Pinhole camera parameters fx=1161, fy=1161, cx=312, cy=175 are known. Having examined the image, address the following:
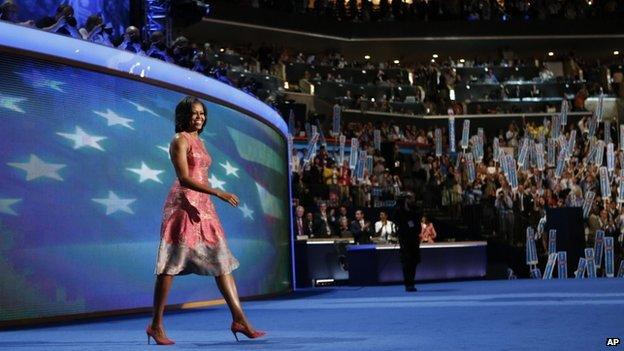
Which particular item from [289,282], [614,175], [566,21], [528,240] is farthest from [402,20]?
[289,282]

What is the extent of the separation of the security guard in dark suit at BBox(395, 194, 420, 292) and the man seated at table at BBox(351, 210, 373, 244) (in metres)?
4.83

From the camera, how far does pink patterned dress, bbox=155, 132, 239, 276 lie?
777 cm

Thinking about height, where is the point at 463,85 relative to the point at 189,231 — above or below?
above

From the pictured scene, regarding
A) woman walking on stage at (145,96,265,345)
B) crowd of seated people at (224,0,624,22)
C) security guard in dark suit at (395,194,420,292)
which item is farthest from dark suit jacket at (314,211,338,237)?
crowd of seated people at (224,0,624,22)

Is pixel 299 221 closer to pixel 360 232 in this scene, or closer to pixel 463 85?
pixel 360 232

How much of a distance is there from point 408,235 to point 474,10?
103ft

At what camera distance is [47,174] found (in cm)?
1095

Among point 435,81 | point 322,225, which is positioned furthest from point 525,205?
point 435,81

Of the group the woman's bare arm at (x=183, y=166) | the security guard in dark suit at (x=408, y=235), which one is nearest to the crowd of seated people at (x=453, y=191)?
the security guard in dark suit at (x=408, y=235)

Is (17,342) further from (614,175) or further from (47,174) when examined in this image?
→ (614,175)

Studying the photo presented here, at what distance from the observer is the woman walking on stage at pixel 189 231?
25.5 feet

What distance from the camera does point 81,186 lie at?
11.4 metres

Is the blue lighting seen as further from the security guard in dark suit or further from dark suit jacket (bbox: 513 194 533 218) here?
dark suit jacket (bbox: 513 194 533 218)

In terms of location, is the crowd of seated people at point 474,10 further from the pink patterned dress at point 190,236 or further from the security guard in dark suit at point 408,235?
the pink patterned dress at point 190,236
